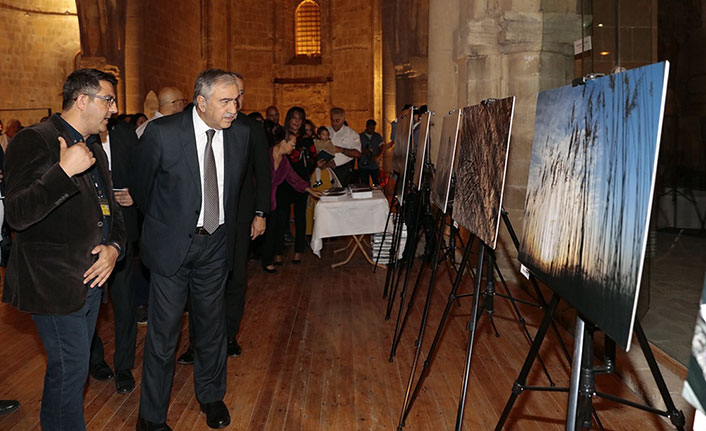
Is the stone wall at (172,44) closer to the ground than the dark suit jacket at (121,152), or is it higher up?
higher up

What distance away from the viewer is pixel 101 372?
153 inches

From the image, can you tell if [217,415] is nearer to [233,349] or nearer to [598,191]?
[233,349]

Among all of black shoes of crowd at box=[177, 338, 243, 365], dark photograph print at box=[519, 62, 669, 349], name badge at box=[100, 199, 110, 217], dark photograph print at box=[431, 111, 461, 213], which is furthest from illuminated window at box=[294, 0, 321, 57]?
dark photograph print at box=[519, 62, 669, 349]

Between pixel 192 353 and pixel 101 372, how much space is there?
0.58 metres

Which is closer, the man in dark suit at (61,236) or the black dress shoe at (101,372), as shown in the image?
the man in dark suit at (61,236)

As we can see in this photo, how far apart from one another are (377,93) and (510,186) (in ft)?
48.7

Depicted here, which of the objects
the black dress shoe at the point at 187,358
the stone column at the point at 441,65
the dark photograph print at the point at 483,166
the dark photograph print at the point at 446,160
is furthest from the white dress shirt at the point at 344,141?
the dark photograph print at the point at 483,166

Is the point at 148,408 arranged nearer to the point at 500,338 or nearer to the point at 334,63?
the point at 500,338

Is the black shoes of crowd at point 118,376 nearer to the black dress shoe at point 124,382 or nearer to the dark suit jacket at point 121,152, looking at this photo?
the black dress shoe at point 124,382

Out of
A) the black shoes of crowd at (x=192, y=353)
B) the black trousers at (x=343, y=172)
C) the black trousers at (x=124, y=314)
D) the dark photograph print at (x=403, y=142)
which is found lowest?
the black shoes of crowd at (x=192, y=353)

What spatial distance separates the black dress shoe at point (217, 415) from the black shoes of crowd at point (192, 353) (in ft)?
3.27

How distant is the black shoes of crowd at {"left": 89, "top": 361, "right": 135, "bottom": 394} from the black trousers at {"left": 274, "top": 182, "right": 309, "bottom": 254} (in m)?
3.34

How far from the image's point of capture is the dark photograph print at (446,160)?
3.56 metres

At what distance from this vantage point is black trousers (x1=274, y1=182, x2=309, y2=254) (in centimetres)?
703
